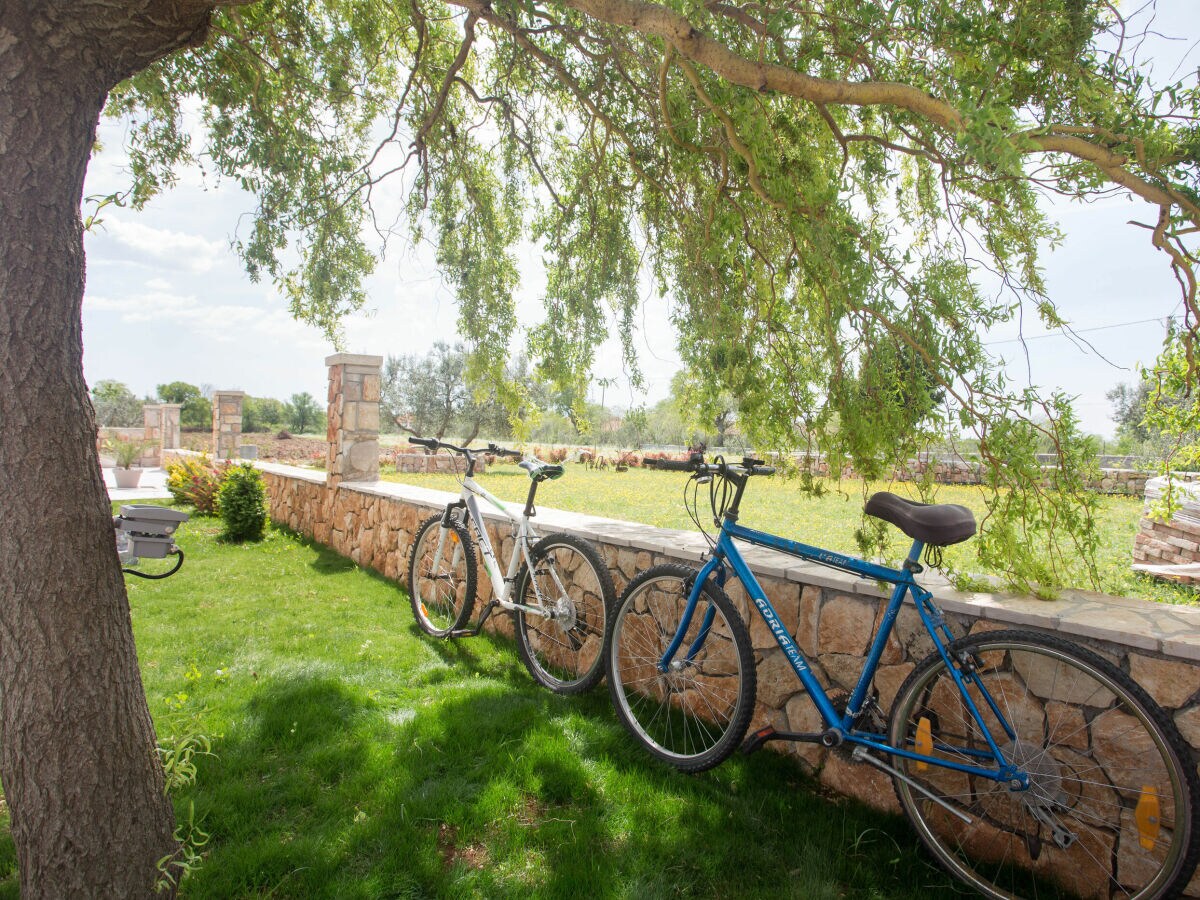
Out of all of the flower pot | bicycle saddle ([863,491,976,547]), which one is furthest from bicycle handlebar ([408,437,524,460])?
the flower pot

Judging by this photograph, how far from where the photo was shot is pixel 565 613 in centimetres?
336

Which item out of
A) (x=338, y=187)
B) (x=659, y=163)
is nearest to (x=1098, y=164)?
(x=659, y=163)

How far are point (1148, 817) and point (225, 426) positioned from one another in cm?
1351

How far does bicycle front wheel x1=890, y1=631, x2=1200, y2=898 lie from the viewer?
5.45ft

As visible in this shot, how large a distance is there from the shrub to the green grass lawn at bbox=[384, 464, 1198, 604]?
4001 millimetres

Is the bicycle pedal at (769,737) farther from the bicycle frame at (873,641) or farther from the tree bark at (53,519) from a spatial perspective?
Result: the tree bark at (53,519)

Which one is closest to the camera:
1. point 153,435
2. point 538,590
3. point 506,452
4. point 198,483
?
point 538,590

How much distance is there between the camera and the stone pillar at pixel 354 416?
6.84m

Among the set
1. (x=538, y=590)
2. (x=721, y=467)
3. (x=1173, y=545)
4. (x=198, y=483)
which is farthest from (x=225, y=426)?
(x=1173, y=545)

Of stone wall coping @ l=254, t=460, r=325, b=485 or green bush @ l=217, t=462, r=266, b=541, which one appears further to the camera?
stone wall coping @ l=254, t=460, r=325, b=485

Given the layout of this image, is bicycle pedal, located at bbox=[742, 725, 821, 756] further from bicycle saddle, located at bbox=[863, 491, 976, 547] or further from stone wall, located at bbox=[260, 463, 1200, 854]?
bicycle saddle, located at bbox=[863, 491, 976, 547]

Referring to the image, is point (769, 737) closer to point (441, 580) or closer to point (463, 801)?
point (463, 801)

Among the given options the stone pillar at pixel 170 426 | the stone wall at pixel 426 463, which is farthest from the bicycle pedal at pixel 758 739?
the stone pillar at pixel 170 426

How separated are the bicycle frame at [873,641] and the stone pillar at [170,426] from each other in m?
18.2
